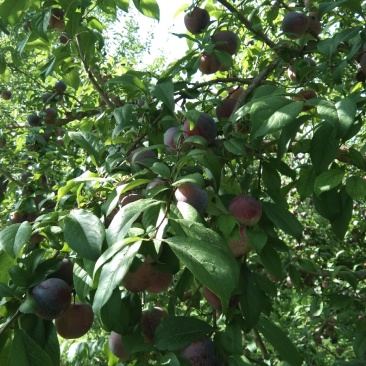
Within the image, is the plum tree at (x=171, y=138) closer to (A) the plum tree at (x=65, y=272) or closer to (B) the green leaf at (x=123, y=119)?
(B) the green leaf at (x=123, y=119)

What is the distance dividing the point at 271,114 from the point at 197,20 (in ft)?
4.06

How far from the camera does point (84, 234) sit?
833 millimetres

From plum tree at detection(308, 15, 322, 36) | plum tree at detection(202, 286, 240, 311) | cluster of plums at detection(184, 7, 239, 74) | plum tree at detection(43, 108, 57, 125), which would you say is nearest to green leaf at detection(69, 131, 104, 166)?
plum tree at detection(202, 286, 240, 311)

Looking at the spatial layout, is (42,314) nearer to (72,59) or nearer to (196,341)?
(196,341)

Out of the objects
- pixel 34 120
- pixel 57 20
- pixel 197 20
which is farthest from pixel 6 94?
pixel 197 20

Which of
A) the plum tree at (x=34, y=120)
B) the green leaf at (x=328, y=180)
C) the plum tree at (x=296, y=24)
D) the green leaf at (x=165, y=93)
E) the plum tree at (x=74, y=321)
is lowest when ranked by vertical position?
the plum tree at (x=34, y=120)

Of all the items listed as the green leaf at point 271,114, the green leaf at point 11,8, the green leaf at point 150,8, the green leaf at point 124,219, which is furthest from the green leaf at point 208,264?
the green leaf at point 150,8

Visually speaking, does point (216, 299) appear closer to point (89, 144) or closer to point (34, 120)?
point (89, 144)

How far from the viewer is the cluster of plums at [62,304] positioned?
3.00 feet

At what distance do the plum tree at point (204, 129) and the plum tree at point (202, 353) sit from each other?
47cm

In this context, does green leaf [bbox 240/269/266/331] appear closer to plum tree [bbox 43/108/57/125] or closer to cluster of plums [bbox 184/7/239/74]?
cluster of plums [bbox 184/7/239/74]

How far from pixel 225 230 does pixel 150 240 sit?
215 mm

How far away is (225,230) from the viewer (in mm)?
953

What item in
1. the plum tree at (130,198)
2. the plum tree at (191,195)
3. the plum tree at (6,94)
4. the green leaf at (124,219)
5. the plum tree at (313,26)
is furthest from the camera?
the plum tree at (6,94)
